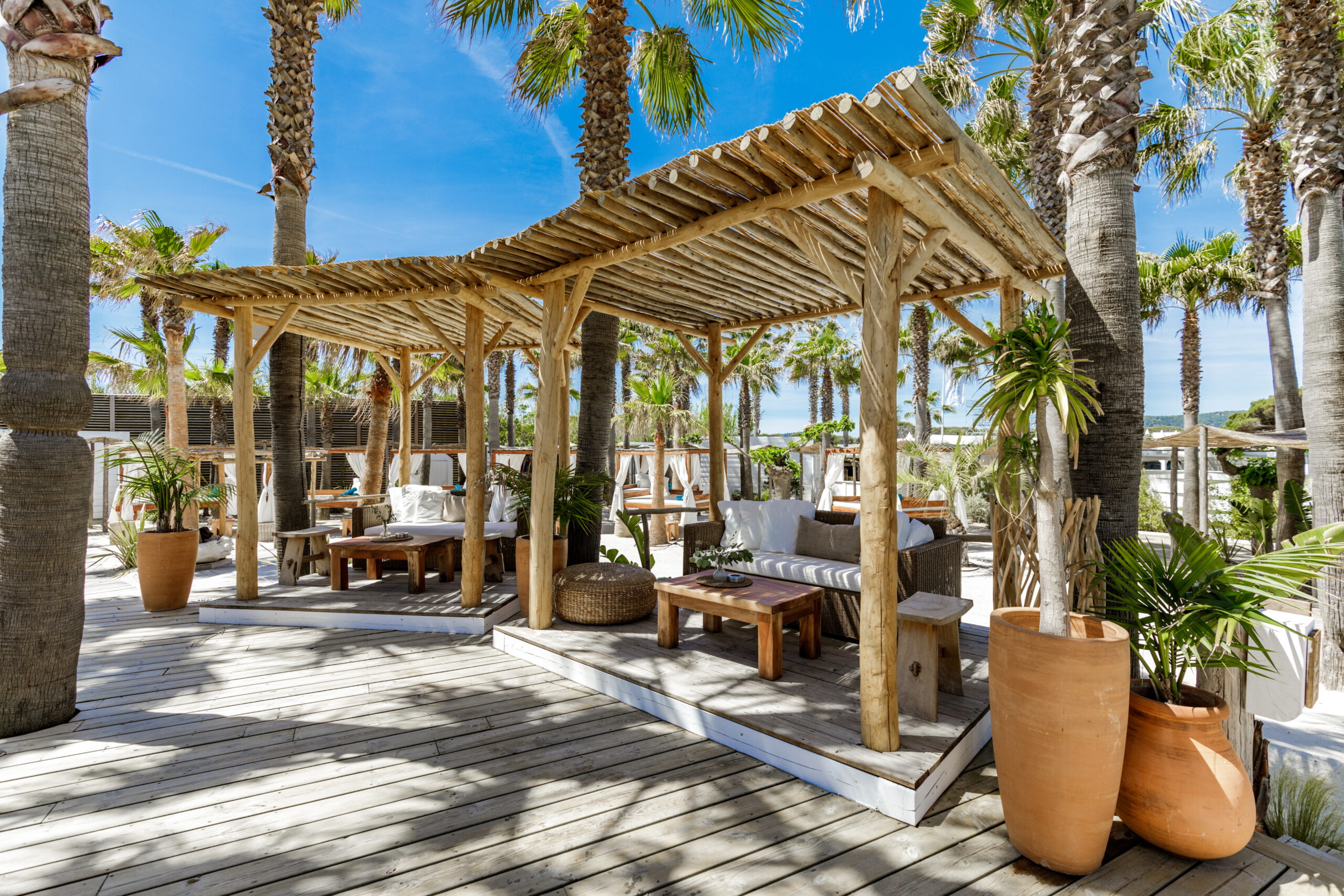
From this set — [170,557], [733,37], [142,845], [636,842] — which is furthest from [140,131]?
[636,842]

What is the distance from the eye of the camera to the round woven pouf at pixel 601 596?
4.72m

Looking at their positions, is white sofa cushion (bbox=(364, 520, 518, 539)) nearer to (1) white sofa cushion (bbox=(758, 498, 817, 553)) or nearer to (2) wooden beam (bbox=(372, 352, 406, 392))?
(2) wooden beam (bbox=(372, 352, 406, 392))

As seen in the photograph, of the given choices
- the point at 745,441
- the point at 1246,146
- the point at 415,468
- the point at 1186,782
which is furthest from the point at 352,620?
the point at 745,441

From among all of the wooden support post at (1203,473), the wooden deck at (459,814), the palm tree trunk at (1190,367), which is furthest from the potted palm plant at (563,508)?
the palm tree trunk at (1190,367)

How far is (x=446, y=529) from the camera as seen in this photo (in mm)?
6906

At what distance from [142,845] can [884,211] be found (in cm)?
397

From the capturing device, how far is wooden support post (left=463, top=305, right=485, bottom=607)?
5.16 m

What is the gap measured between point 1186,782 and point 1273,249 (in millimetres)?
10771

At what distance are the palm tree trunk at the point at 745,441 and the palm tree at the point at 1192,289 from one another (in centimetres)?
909

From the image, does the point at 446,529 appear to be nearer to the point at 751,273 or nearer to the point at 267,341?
the point at 267,341

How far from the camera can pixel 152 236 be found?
345 inches

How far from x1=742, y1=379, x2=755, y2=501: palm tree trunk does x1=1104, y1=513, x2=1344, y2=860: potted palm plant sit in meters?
12.1

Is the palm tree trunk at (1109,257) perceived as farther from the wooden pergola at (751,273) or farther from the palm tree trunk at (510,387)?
the palm tree trunk at (510,387)

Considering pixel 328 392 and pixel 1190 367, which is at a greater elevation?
pixel 1190 367
